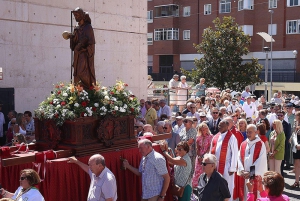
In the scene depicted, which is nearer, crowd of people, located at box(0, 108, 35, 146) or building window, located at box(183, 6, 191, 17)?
crowd of people, located at box(0, 108, 35, 146)

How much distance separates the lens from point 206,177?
269 inches

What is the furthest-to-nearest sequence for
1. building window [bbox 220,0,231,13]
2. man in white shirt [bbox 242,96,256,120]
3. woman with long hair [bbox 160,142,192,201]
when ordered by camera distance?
building window [bbox 220,0,231,13] < man in white shirt [bbox 242,96,256,120] < woman with long hair [bbox 160,142,192,201]

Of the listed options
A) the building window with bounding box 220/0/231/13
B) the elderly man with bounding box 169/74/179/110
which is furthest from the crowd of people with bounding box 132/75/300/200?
the building window with bounding box 220/0/231/13

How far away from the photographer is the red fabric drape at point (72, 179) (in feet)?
22.4

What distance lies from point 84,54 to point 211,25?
131ft

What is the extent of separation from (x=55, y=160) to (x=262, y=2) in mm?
39419

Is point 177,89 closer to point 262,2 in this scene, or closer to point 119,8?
point 119,8

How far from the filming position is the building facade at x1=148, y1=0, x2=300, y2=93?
42.1 meters

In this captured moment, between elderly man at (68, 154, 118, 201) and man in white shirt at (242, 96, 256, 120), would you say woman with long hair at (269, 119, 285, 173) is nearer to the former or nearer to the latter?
Answer: man in white shirt at (242, 96, 256, 120)

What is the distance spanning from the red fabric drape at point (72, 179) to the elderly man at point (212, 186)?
5.78 ft

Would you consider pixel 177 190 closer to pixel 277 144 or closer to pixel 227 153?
pixel 227 153

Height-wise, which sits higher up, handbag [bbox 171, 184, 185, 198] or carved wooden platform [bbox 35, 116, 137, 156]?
carved wooden platform [bbox 35, 116, 137, 156]

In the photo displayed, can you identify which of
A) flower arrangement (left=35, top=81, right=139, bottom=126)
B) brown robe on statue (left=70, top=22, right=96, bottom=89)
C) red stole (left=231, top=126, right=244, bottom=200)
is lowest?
red stole (left=231, top=126, right=244, bottom=200)

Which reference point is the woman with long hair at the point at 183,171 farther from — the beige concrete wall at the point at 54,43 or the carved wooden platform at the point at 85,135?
the beige concrete wall at the point at 54,43
